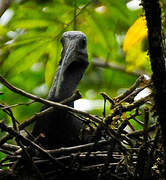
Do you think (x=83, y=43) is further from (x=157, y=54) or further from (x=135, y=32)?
(x=157, y=54)

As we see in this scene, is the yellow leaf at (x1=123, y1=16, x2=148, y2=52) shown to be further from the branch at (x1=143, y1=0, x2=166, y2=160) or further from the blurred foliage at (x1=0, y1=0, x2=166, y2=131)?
the branch at (x1=143, y1=0, x2=166, y2=160)

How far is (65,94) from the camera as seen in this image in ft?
8.58

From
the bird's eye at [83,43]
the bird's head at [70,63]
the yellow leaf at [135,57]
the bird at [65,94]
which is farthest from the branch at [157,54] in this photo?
the yellow leaf at [135,57]

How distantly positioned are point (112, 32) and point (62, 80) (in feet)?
1.97

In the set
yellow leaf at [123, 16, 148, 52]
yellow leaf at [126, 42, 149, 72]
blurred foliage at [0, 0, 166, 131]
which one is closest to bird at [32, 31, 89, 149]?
blurred foliage at [0, 0, 166, 131]

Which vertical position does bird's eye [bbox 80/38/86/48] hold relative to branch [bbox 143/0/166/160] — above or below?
above

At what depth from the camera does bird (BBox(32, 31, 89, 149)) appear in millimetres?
2404

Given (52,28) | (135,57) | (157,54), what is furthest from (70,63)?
(157,54)

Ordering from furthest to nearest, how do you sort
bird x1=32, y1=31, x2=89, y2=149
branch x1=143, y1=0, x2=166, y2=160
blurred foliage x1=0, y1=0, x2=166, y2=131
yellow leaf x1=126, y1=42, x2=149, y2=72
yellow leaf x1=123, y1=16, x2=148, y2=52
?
yellow leaf x1=126, y1=42, x2=149, y2=72 < yellow leaf x1=123, y1=16, x2=148, y2=52 < blurred foliage x1=0, y1=0, x2=166, y2=131 < bird x1=32, y1=31, x2=89, y2=149 < branch x1=143, y1=0, x2=166, y2=160

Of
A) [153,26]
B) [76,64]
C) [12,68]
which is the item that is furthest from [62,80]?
[153,26]

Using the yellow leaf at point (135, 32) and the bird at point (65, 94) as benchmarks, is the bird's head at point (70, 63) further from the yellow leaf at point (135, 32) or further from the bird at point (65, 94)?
the yellow leaf at point (135, 32)

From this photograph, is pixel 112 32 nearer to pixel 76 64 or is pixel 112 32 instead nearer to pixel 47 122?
pixel 76 64

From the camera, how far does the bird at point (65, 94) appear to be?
240cm

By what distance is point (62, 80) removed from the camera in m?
2.66
